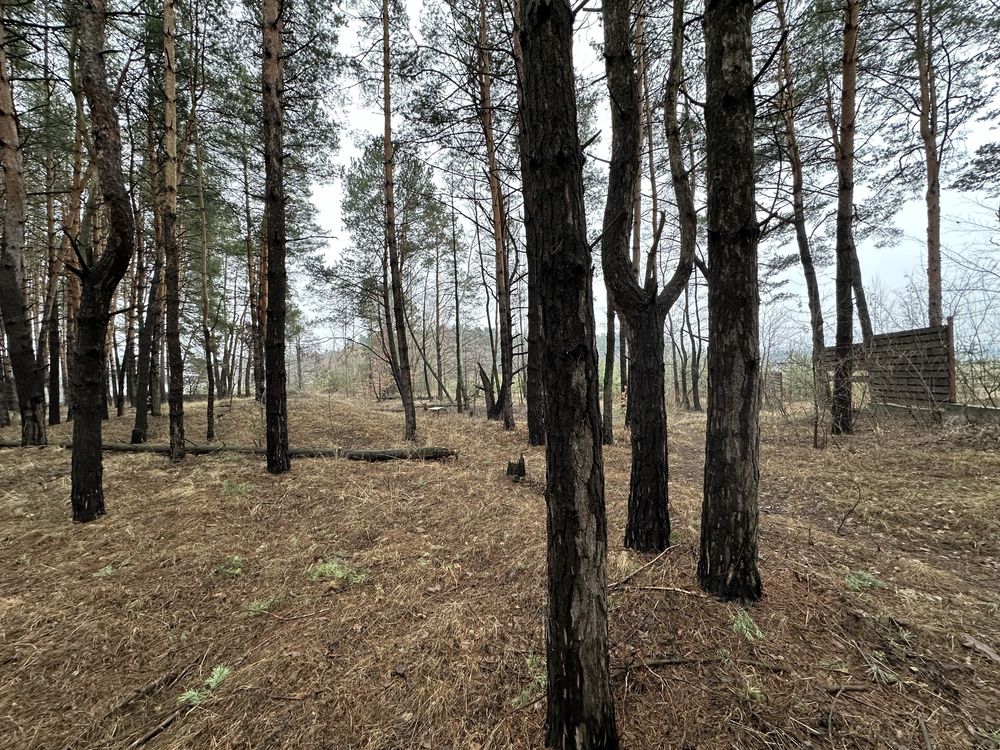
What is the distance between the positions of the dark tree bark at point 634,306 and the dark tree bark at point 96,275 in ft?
16.0

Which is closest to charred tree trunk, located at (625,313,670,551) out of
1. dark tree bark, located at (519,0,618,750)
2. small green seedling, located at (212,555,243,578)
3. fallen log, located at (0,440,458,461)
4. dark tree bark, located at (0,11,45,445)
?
dark tree bark, located at (519,0,618,750)

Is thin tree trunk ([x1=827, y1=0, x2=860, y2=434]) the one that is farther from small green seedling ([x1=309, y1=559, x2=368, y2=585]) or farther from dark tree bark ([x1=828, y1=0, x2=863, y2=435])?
small green seedling ([x1=309, y1=559, x2=368, y2=585])

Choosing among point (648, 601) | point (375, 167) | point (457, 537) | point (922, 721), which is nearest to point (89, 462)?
point (457, 537)

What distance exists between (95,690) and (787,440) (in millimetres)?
10274

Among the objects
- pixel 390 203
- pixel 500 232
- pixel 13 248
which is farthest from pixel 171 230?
pixel 500 232

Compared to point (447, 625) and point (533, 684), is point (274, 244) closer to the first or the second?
point (447, 625)

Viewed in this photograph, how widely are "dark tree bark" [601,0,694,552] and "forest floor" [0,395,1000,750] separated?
0.36m

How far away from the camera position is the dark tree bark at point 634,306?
3.05m

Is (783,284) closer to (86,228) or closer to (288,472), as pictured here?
(288,472)

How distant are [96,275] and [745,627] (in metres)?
6.26

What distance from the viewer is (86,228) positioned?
9.27 metres

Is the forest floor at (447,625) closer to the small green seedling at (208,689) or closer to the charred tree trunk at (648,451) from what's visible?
the small green seedling at (208,689)

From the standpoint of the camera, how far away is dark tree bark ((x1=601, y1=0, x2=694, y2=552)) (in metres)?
3.05

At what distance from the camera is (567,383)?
1.51 m
